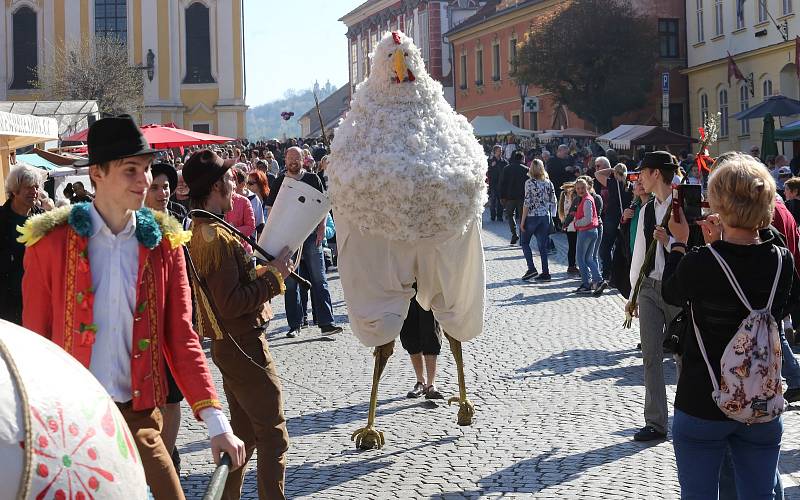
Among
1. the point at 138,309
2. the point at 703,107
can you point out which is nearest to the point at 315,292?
the point at 138,309

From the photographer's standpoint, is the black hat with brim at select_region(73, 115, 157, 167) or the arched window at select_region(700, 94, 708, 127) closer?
the black hat with brim at select_region(73, 115, 157, 167)

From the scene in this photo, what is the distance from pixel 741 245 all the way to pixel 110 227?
221cm

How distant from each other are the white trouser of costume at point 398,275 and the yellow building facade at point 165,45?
182 feet

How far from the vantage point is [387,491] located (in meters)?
6.27

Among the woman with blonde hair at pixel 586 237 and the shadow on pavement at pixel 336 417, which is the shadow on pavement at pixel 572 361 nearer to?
the shadow on pavement at pixel 336 417

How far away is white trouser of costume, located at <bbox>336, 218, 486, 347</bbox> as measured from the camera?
23.8ft

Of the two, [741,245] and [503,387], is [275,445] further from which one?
[503,387]

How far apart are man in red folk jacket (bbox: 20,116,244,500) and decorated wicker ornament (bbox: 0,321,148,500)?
4.49 ft

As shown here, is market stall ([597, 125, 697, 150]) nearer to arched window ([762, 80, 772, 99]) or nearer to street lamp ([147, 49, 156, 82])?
arched window ([762, 80, 772, 99])

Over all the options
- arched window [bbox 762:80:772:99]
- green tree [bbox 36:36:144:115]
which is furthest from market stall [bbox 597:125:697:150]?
green tree [bbox 36:36:144:115]

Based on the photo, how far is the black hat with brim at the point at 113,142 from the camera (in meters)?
3.75

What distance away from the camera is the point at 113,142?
376 centimetres

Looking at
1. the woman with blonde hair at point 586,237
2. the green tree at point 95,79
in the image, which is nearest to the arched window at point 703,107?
the green tree at point 95,79

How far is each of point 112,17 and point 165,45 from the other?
3.20 meters
